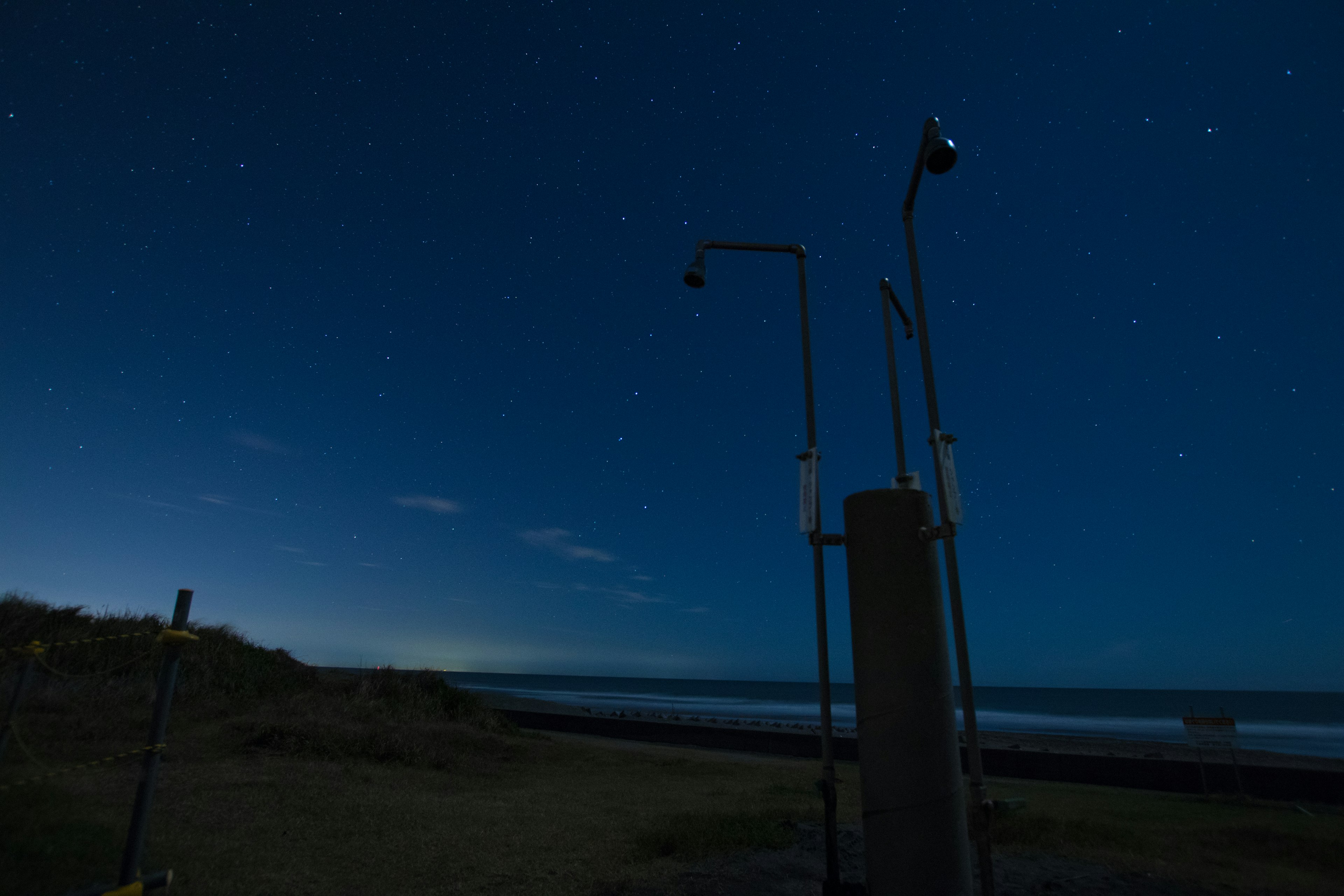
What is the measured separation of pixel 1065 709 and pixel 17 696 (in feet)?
325

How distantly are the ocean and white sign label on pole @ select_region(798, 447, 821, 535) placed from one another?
47.9 feet

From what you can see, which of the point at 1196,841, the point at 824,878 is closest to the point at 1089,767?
the point at 1196,841

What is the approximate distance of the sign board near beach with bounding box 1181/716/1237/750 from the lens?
42.8 feet

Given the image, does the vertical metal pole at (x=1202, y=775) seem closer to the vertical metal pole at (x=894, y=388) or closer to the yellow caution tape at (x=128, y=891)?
the vertical metal pole at (x=894, y=388)

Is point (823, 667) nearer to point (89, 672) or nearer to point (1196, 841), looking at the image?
point (1196, 841)

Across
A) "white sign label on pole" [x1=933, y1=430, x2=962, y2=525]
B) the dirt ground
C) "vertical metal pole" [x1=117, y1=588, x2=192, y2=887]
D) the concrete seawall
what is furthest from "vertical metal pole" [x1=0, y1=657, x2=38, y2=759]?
the concrete seawall

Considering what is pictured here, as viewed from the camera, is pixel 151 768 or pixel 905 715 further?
pixel 905 715

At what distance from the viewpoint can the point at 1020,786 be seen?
14391 millimetres

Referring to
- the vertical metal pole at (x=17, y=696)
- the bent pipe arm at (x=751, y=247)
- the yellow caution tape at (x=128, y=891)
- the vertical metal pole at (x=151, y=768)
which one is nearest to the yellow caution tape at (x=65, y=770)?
the vertical metal pole at (x=151, y=768)

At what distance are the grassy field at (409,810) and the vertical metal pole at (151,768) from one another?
15.7 inches

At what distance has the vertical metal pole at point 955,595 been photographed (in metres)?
4.43

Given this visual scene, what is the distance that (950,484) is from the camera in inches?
198

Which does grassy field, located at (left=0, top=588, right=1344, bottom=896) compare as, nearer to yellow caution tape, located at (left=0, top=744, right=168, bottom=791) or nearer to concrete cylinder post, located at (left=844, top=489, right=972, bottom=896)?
yellow caution tape, located at (left=0, top=744, right=168, bottom=791)

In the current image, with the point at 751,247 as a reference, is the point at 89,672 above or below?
below
